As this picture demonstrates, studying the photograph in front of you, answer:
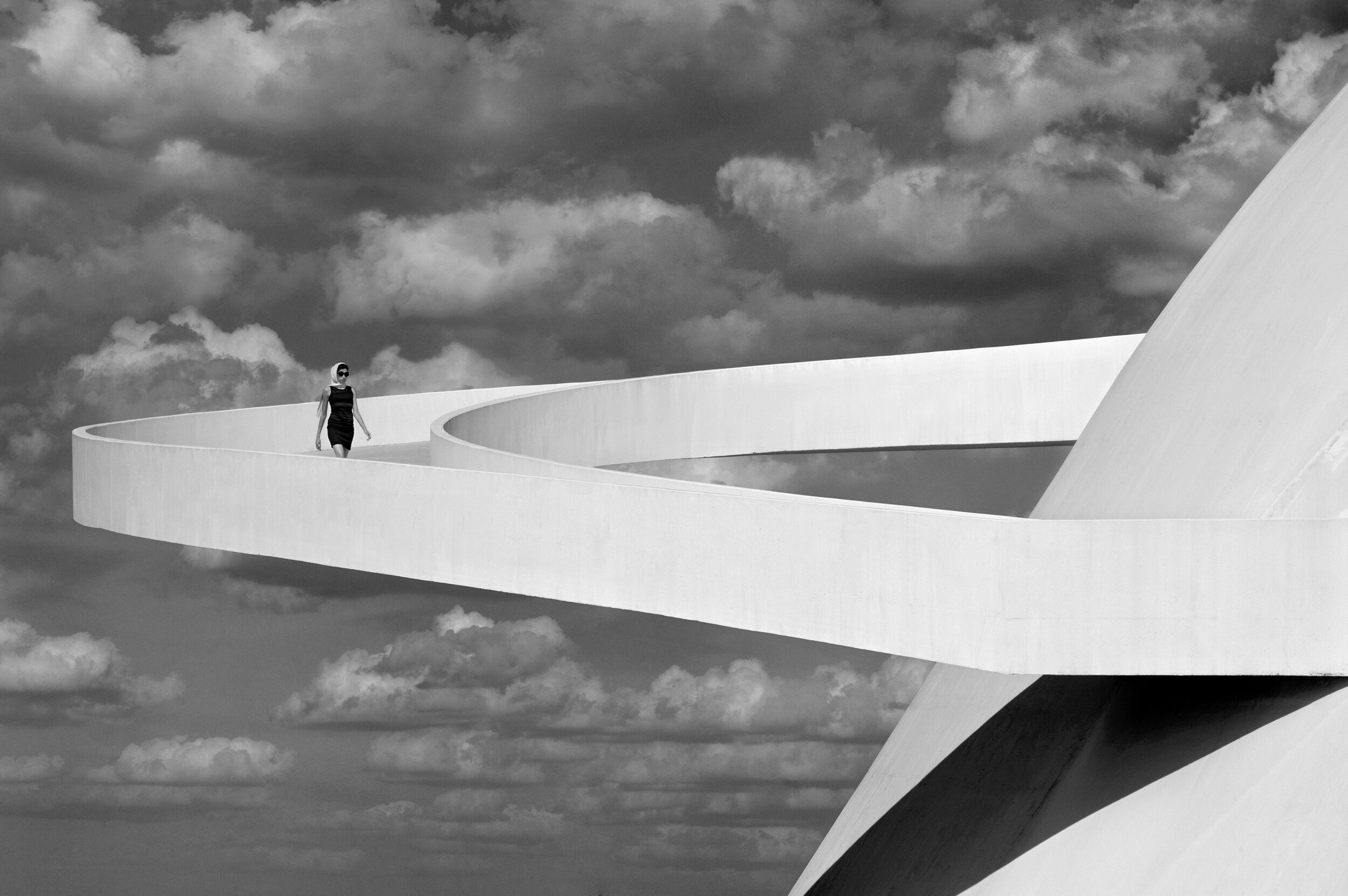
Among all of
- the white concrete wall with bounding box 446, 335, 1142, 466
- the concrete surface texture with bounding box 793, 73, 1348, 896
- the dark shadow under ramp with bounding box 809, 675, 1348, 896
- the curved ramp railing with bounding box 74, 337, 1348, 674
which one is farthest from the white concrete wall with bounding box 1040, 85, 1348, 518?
the white concrete wall with bounding box 446, 335, 1142, 466

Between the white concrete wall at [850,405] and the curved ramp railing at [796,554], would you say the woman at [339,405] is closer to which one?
the curved ramp railing at [796,554]

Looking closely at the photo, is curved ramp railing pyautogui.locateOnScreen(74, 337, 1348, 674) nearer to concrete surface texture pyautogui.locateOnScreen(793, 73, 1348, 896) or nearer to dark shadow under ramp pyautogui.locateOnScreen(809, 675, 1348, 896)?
concrete surface texture pyautogui.locateOnScreen(793, 73, 1348, 896)

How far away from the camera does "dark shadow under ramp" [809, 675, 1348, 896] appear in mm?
10211

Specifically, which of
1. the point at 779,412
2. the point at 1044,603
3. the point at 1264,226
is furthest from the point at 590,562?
the point at 779,412

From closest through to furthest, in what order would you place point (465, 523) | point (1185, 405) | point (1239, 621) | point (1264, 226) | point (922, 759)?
point (1239, 621) < point (465, 523) < point (1185, 405) < point (1264, 226) < point (922, 759)

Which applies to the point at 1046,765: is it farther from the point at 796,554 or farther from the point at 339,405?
the point at 339,405

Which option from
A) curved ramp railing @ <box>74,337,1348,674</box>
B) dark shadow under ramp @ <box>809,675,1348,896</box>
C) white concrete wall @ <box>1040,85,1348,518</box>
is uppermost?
white concrete wall @ <box>1040,85,1348,518</box>

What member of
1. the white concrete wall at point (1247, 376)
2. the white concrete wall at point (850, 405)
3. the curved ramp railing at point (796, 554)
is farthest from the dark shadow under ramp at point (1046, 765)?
the white concrete wall at point (850, 405)

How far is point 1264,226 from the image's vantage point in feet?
46.2

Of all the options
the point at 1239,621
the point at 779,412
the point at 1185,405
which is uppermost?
the point at 779,412

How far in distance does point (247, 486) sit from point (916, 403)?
11.6 metres

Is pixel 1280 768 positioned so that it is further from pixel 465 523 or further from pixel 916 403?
pixel 916 403

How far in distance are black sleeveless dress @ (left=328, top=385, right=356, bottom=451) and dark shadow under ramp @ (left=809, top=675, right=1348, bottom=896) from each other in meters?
7.79

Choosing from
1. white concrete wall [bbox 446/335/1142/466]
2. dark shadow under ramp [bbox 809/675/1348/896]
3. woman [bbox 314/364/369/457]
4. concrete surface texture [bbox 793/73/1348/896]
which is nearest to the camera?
concrete surface texture [bbox 793/73/1348/896]
